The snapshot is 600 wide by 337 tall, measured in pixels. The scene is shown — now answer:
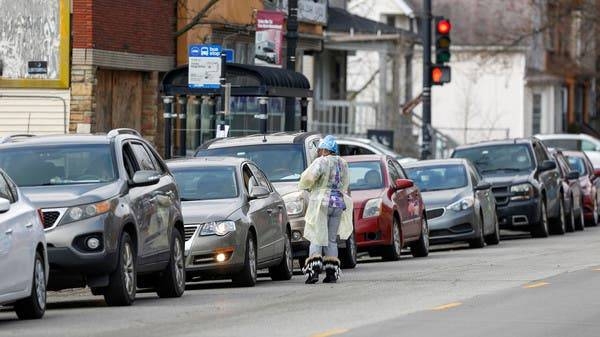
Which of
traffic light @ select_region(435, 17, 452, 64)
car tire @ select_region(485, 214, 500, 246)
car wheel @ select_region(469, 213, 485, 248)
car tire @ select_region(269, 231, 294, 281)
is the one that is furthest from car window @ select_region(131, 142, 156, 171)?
traffic light @ select_region(435, 17, 452, 64)

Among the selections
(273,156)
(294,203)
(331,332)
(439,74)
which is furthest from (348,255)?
(439,74)

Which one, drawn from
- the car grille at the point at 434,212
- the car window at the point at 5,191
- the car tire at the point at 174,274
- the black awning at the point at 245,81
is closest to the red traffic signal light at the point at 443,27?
the black awning at the point at 245,81

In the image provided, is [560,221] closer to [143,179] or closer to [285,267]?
[285,267]

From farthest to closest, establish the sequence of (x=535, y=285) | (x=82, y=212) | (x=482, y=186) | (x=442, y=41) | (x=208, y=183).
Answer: (x=442, y=41) < (x=482, y=186) < (x=208, y=183) < (x=535, y=285) < (x=82, y=212)

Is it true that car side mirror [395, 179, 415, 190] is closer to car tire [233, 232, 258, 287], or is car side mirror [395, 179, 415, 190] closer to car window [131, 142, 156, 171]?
car tire [233, 232, 258, 287]

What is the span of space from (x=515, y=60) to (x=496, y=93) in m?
1.46

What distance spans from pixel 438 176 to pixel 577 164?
1052 cm

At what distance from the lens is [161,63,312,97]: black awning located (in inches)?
1081

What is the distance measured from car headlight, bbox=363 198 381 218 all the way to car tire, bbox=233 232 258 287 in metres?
4.82

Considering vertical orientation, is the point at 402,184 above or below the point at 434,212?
above

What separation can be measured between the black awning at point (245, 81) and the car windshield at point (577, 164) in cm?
1200

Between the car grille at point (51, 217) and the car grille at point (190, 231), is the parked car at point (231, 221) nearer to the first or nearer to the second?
the car grille at point (190, 231)

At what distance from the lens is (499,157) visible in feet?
105

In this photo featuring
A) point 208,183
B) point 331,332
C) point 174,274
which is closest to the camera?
point 331,332
